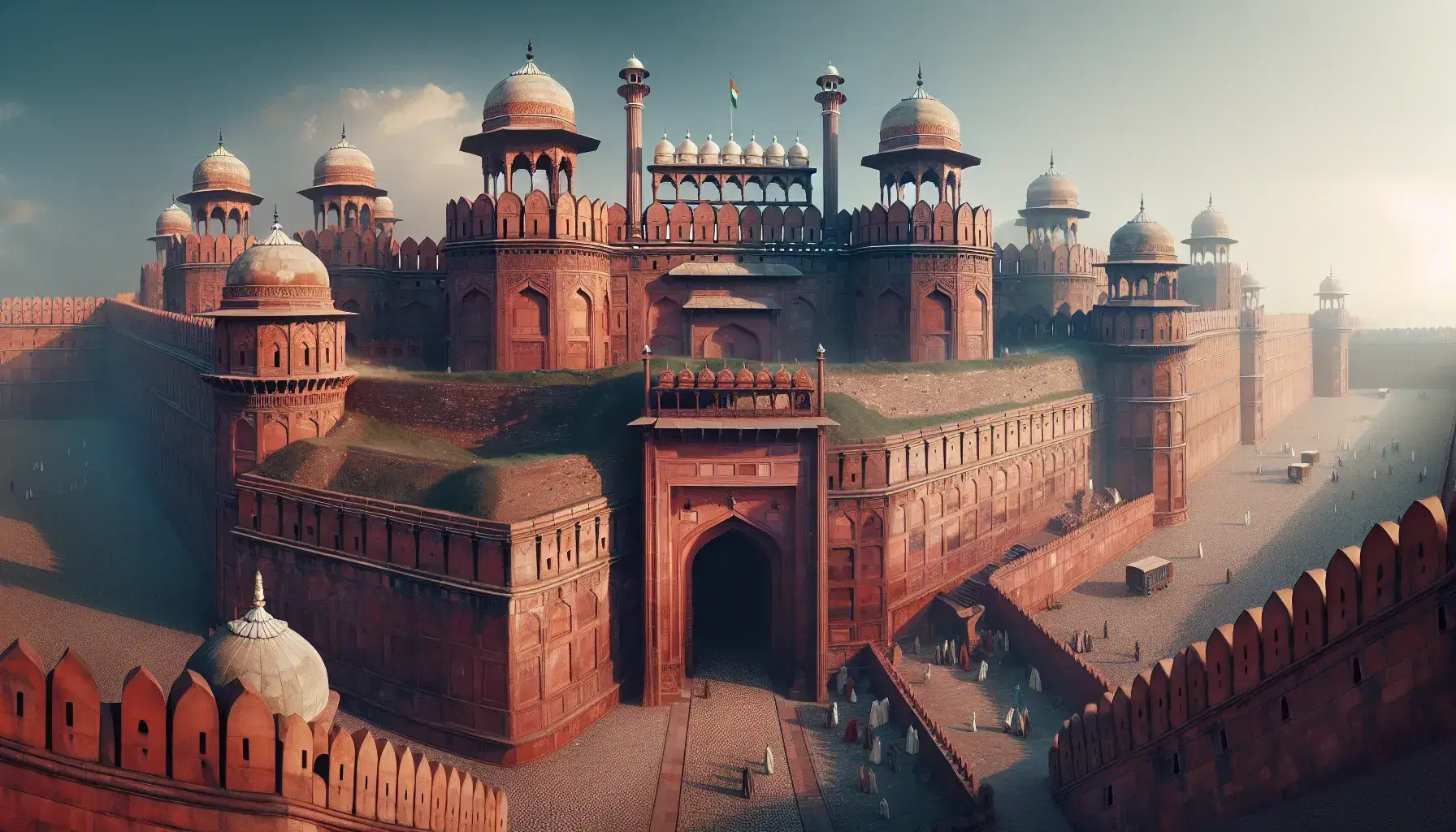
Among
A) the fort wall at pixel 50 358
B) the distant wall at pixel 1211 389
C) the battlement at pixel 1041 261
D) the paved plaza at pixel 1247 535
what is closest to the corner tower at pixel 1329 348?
the paved plaza at pixel 1247 535

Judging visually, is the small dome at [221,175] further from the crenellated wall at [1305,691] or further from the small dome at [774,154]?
the crenellated wall at [1305,691]

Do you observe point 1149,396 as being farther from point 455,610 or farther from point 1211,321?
point 455,610

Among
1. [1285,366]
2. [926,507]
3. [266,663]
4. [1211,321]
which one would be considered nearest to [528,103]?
[926,507]

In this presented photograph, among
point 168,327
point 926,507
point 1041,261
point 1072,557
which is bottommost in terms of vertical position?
point 1072,557

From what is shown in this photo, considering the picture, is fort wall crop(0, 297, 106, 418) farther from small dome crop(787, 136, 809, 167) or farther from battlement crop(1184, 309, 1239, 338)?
battlement crop(1184, 309, 1239, 338)

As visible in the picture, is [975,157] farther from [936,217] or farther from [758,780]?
[758,780]

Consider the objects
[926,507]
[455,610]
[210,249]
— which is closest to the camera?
[455,610]

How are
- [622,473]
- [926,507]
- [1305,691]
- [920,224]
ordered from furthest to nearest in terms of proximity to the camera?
[920,224] → [926,507] → [622,473] → [1305,691]
